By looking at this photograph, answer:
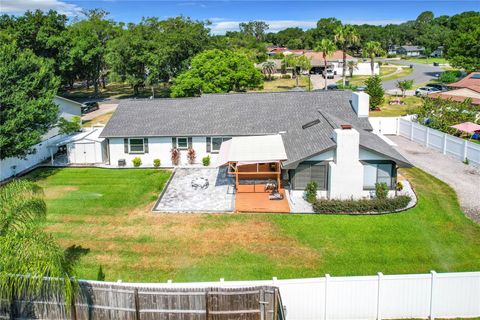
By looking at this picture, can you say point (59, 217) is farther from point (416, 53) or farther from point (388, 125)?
point (416, 53)

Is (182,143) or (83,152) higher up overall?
(182,143)

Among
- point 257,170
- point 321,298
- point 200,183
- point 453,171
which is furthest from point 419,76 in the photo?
point 321,298

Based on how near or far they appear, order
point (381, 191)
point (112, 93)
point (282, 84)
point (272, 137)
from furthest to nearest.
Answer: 1. point (282, 84)
2. point (112, 93)
3. point (272, 137)
4. point (381, 191)

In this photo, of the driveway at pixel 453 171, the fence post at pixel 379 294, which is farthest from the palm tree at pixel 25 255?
the driveway at pixel 453 171

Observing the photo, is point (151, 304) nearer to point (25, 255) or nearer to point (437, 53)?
point (25, 255)

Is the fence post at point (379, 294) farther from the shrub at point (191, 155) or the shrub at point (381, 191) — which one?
the shrub at point (191, 155)

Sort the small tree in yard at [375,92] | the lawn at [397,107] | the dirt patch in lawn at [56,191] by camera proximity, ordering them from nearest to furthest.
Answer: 1. the dirt patch in lawn at [56,191]
2. the lawn at [397,107]
3. the small tree in yard at [375,92]

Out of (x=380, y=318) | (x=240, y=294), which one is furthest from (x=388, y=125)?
(x=240, y=294)
